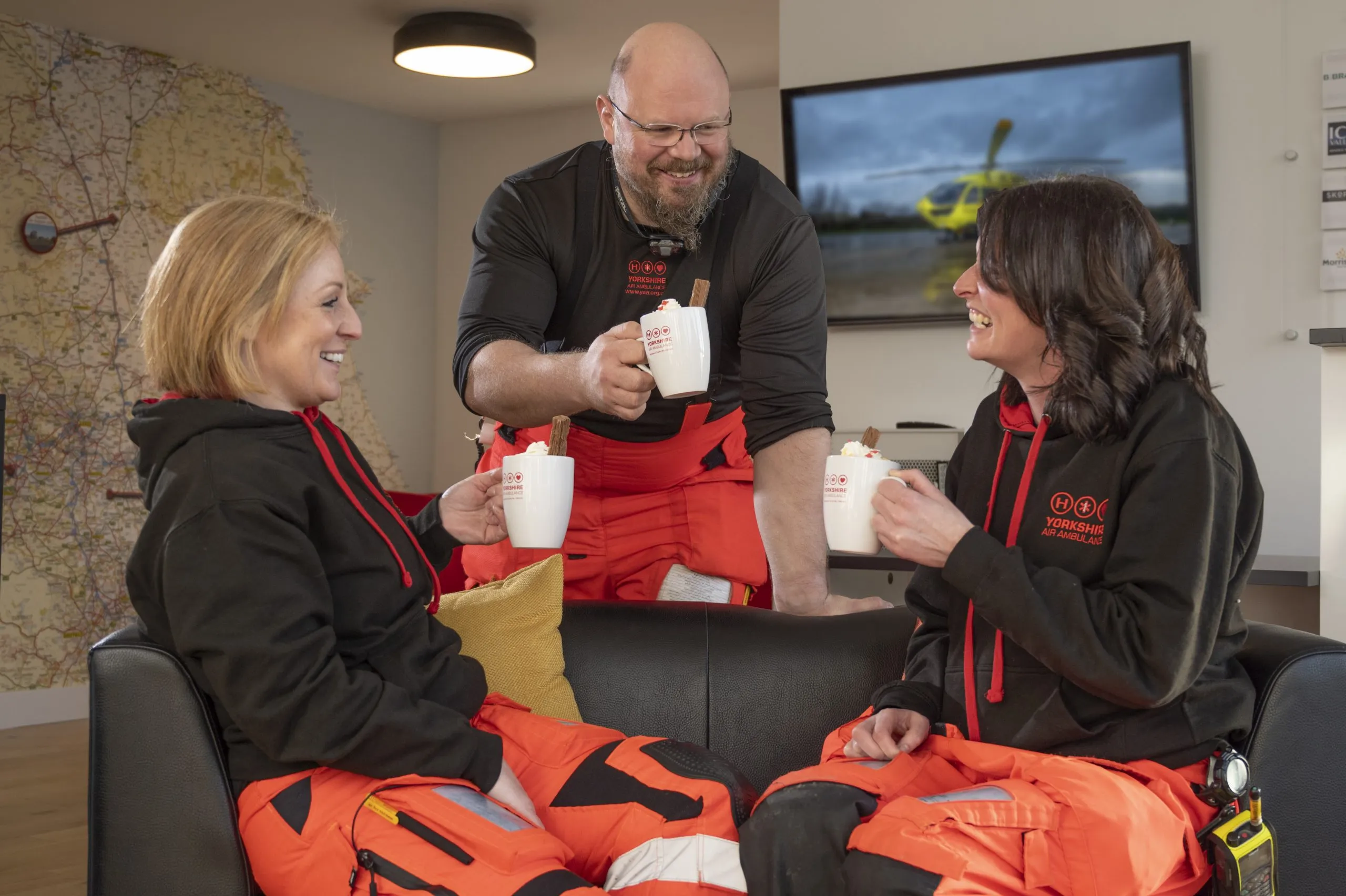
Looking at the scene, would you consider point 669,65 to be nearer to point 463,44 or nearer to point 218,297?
Answer: point 218,297

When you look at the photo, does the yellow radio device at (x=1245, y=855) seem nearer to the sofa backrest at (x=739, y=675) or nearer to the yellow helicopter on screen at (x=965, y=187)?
the sofa backrest at (x=739, y=675)

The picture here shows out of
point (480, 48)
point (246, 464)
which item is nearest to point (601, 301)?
point (246, 464)

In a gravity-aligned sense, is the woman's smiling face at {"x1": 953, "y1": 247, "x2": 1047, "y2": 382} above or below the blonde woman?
above

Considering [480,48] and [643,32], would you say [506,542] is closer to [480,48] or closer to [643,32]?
[643,32]

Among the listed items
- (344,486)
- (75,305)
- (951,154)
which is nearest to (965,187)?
(951,154)

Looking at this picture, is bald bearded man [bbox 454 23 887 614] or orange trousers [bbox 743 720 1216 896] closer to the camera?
orange trousers [bbox 743 720 1216 896]

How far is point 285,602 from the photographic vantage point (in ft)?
4.80

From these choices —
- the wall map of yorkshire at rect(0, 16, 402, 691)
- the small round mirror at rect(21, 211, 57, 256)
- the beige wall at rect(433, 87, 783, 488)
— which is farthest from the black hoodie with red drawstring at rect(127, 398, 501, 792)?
the beige wall at rect(433, 87, 783, 488)

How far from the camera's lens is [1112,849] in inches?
51.0

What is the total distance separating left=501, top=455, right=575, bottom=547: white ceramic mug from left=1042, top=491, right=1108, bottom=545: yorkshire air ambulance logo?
0.72 metres

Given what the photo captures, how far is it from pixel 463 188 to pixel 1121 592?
6.78m

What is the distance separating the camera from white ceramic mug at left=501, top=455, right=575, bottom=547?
1.85 m

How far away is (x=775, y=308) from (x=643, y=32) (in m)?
0.61

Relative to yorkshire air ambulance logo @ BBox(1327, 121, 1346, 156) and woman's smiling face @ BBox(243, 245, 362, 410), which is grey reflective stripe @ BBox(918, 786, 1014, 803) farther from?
yorkshire air ambulance logo @ BBox(1327, 121, 1346, 156)
